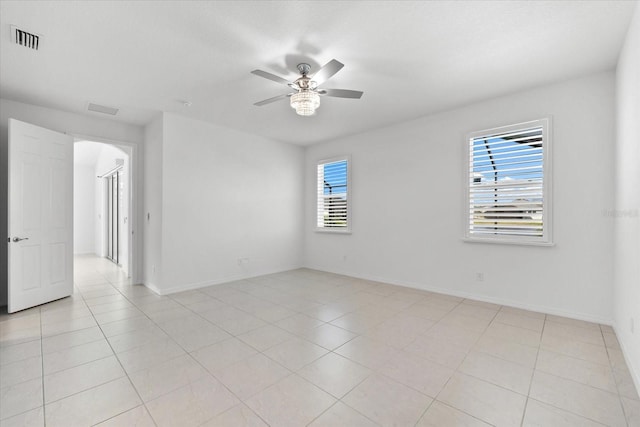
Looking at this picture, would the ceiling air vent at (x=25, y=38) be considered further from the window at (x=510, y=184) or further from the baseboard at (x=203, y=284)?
the window at (x=510, y=184)

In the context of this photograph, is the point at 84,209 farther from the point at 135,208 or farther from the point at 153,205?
the point at 153,205

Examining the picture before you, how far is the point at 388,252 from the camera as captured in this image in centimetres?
489

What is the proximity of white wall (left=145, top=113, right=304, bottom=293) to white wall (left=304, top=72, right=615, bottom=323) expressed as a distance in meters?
0.92

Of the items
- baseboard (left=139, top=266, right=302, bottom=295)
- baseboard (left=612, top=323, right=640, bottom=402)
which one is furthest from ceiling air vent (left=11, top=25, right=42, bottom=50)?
baseboard (left=612, top=323, right=640, bottom=402)

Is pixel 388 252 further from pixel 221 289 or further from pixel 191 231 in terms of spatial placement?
pixel 191 231

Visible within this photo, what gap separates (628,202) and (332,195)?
424cm

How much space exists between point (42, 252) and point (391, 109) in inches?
203

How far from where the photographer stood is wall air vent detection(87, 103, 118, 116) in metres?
3.93

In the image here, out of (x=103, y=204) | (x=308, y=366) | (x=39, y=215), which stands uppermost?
(x=103, y=204)

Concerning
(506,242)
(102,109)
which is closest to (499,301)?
(506,242)

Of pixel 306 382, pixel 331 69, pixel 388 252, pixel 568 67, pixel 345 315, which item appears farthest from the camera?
pixel 388 252

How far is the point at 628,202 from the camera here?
235cm

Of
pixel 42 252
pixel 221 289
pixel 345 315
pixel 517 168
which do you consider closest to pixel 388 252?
pixel 345 315

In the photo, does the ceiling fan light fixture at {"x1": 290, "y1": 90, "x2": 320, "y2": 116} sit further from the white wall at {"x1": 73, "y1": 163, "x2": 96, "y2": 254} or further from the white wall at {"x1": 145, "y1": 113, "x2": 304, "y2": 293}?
the white wall at {"x1": 73, "y1": 163, "x2": 96, "y2": 254}
